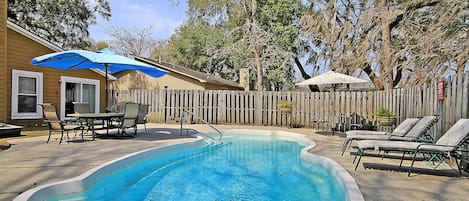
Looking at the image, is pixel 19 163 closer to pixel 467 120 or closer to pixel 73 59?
pixel 73 59

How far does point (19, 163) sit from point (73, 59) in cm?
415

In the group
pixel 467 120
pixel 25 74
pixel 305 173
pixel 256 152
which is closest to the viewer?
pixel 467 120

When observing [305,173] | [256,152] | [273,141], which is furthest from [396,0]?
[305,173]

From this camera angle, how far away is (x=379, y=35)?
12750 millimetres

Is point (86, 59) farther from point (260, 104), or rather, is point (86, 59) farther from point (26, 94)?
point (260, 104)

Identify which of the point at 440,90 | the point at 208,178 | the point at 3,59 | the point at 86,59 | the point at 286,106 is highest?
the point at 3,59

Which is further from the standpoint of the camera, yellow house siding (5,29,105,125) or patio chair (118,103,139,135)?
yellow house siding (5,29,105,125)

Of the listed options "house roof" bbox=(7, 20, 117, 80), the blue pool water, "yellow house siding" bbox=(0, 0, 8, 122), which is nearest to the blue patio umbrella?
"yellow house siding" bbox=(0, 0, 8, 122)

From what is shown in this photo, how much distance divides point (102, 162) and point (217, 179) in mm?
1866

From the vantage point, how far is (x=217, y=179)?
4.94 meters

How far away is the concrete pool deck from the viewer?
129 inches

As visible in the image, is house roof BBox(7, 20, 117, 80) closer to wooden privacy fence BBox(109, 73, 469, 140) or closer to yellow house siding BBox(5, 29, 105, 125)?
yellow house siding BBox(5, 29, 105, 125)

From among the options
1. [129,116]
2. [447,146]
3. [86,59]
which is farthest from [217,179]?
[86,59]

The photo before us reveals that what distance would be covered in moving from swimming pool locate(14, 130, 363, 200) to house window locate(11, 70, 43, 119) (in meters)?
6.82
